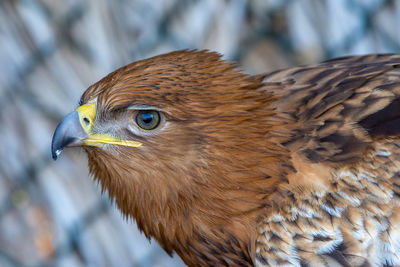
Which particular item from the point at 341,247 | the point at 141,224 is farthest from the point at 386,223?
the point at 141,224

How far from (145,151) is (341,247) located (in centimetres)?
57

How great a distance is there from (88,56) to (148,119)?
0.89 meters

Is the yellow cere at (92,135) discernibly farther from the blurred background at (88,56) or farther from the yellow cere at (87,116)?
the blurred background at (88,56)

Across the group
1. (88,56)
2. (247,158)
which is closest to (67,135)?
(247,158)

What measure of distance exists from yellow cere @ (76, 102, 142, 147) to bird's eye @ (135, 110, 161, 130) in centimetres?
6

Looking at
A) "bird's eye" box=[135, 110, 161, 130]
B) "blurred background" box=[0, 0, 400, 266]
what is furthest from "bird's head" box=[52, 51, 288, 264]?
"blurred background" box=[0, 0, 400, 266]

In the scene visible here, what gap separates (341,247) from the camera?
127 centimetres

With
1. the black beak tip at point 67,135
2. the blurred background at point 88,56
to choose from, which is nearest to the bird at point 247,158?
the black beak tip at point 67,135

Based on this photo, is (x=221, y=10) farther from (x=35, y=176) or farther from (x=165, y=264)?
(x=165, y=264)

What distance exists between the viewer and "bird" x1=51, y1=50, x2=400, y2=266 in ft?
4.22

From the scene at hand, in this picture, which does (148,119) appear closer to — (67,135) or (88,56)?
(67,135)

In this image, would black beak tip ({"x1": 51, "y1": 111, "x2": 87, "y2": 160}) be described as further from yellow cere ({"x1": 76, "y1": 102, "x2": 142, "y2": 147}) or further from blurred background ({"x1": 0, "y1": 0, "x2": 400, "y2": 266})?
blurred background ({"x1": 0, "y1": 0, "x2": 400, "y2": 266})

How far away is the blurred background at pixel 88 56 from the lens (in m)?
2.12

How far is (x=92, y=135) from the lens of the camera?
1429 millimetres
